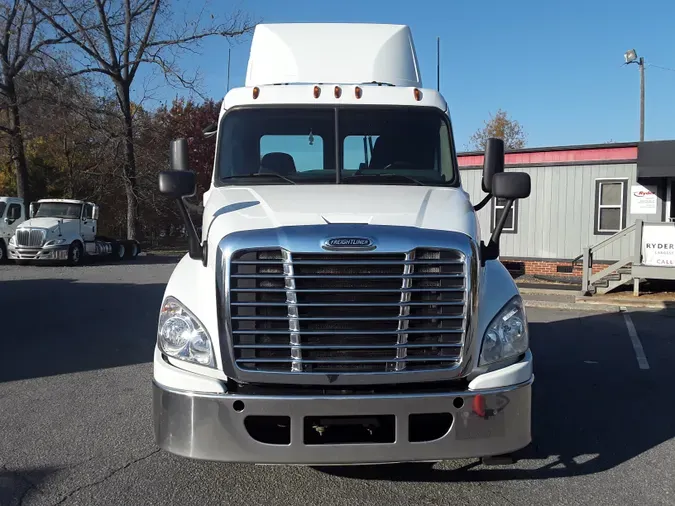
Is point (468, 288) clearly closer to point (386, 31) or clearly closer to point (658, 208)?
point (386, 31)

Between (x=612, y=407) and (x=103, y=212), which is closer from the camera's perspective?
(x=612, y=407)

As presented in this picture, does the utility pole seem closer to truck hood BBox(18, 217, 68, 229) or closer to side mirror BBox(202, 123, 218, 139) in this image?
truck hood BBox(18, 217, 68, 229)

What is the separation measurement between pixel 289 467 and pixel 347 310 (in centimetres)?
143

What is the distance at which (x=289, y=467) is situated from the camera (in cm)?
423

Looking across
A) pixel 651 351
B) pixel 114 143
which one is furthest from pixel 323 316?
pixel 114 143

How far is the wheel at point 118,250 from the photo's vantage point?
86.5 ft

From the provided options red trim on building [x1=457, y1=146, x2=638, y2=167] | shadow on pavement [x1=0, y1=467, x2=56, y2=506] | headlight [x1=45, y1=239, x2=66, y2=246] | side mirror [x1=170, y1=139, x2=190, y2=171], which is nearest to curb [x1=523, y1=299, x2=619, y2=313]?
red trim on building [x1=457, y1=146, x2=638, y2=167]

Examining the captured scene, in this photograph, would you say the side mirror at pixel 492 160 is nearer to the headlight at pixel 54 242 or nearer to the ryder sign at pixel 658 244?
the ryder sign at pixel 658 244

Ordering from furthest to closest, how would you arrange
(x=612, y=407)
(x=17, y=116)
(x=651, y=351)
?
(x=17, y=116) → (x=651, y=351) → (x=612, y=407)

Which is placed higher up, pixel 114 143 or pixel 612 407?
pixel 114 143

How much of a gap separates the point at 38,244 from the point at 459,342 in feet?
70.8

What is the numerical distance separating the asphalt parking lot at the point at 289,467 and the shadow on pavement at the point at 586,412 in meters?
0.01

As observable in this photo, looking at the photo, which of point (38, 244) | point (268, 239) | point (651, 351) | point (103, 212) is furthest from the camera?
point (103, 212)

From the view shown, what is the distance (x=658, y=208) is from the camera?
632 inches
